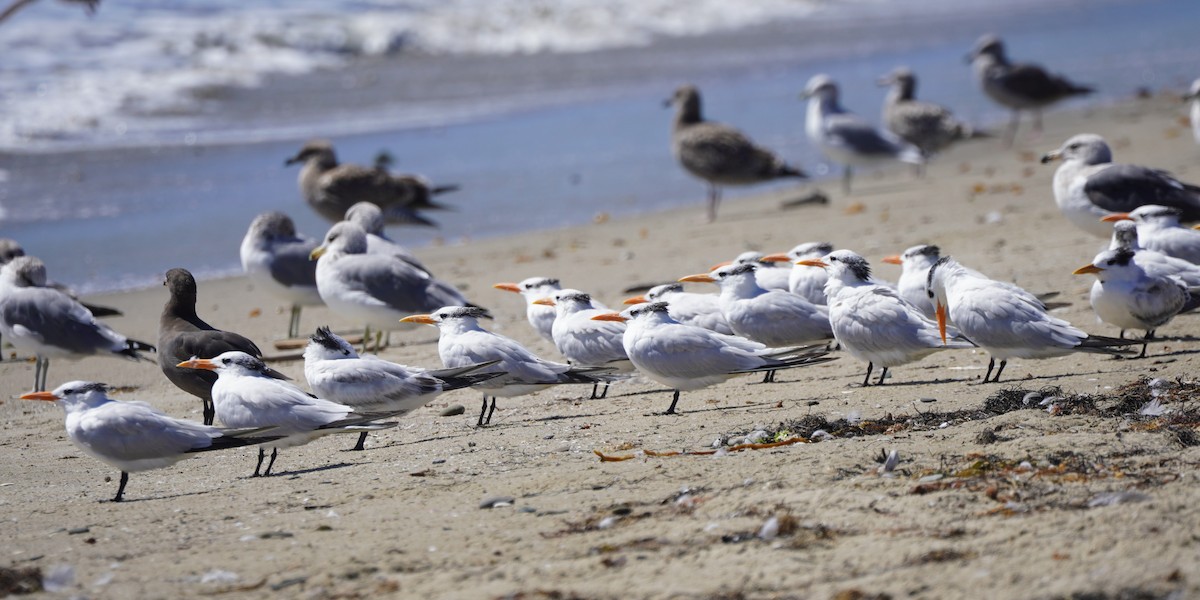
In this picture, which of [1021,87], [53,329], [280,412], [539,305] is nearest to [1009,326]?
[539,305]

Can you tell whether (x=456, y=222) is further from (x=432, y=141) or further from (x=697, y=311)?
(x=697, y=311)

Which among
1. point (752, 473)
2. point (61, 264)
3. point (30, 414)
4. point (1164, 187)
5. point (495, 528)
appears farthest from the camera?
point (61, 264)

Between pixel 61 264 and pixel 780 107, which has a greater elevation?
pixel 780 107

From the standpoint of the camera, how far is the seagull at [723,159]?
14062 mm

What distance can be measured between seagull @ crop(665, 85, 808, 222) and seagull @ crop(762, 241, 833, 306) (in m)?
5.00

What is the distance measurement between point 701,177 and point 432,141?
467 centimetres

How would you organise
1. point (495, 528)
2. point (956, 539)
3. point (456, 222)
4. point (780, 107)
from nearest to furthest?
1. point (956, 539)
2. point (495, 528)
3. point (456, 222)
4. point (780, 107)

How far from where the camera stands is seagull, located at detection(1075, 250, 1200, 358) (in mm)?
7266

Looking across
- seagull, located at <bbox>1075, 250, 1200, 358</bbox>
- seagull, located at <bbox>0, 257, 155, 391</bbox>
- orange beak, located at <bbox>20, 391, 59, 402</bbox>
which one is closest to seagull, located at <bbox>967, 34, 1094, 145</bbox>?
seagull, located at <bbox>1075, 250, 1200, 358</bbox>

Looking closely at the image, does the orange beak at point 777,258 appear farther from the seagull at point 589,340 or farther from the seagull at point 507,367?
the seagull at point 507,367

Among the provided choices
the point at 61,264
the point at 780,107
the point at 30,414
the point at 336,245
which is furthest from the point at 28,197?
the point at 780,107

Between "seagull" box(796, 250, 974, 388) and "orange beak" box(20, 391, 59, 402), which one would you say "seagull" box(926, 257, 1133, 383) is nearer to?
"seagull" box(796, 250, 974, 388)

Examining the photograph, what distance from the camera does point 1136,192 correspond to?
9578 millimetres

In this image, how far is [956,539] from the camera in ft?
14.8
